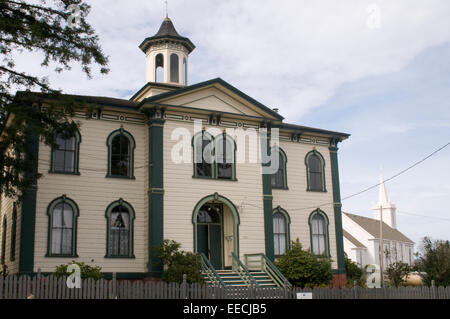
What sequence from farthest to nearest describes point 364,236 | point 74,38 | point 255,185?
1. point 364,236
2. point 255,185
3. point 74,38

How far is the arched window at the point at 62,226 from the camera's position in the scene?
23.4 m

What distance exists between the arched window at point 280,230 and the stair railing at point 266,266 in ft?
8.48

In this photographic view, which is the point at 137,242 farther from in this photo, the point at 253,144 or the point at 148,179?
the point at 253,144

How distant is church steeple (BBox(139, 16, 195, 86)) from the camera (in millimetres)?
30875

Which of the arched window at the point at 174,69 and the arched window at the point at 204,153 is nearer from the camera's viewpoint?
the arched window at the point at 204,153

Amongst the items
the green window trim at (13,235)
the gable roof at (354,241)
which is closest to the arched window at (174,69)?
the green window trim at (13,235)

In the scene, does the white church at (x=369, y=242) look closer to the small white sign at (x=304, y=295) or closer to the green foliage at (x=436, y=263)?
the green foliage at (x=436, y=263)

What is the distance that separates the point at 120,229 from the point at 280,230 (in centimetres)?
825

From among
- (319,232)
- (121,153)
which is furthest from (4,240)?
(319,232)

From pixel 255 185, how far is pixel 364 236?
46.4 meters

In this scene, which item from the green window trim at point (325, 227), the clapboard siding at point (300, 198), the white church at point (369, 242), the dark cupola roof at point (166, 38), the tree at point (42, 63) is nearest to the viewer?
the tree at point (42, 63)

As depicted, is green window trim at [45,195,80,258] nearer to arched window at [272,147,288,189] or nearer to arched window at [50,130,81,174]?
arched window at [50,130,81,174]

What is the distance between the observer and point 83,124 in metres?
24.8
